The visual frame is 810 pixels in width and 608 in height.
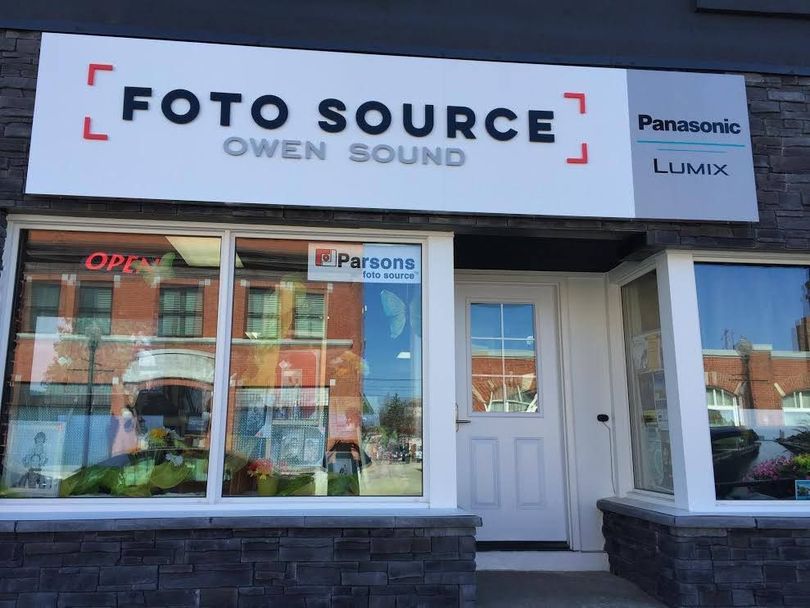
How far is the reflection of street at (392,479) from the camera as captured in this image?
406 cm

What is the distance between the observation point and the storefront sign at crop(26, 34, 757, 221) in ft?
13.0

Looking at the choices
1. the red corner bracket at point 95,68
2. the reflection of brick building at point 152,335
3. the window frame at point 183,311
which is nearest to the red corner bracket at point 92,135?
the red corner bracket at point 95,68

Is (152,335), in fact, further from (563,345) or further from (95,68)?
(563,345)

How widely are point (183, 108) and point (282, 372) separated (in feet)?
5.78

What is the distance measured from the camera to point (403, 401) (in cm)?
422

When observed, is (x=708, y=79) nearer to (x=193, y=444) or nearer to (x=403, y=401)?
(x=403, y=401)

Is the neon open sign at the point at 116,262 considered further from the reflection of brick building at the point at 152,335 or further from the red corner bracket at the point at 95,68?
the red corner bracket at the point at 95,68

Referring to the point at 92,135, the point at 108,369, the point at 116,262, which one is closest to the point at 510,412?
the point at 108,369

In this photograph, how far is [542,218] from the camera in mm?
4211

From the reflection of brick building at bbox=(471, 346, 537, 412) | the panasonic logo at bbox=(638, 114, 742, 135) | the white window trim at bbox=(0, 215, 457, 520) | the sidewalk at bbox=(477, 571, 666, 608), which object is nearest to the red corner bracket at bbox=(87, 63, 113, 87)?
the white window trim at bbox=(0, 215, 457, 520)

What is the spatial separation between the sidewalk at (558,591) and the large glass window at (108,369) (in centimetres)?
202

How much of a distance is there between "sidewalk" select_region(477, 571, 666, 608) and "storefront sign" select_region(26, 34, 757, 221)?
2.44 m

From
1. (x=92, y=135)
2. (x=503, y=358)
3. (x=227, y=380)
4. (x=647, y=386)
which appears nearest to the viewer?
(x=92, y=135)

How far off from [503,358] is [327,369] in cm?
161
